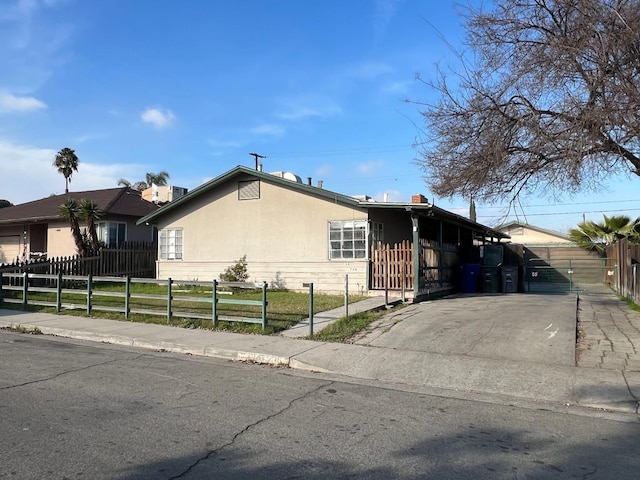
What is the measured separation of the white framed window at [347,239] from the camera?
1759 cm

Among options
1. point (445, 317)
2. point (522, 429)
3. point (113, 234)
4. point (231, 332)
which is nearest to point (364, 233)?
point (445, 317)

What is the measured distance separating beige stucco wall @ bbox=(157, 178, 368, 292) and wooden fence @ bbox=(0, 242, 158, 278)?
2727mm

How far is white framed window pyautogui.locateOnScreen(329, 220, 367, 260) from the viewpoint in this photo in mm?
17594

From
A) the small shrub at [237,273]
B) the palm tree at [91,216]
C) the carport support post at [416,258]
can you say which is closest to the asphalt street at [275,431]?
the carport support post at [416,258]

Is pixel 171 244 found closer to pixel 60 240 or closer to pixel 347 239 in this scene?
pixel 60 240

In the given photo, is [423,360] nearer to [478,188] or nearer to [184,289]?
[478,188]

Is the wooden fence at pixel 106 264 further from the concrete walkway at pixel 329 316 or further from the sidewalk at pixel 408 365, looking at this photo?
the concrete walkway at pixel 329 316

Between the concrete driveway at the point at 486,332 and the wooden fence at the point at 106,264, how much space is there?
560 inches

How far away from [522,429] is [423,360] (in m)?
3.15

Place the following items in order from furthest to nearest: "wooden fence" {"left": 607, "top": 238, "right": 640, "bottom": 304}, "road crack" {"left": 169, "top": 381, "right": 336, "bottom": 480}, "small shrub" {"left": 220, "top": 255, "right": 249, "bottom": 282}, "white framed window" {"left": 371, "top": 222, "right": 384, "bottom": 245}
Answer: "small shrub" {"left": 220, "top": 255, "right": 249, "bottom": 282}
"white framed window" {"left": 371, "top": 222, "right": 384, "bottom": 245}
"wooden fence" {"left": 607, "top": 238, "right": 640, "bottom": 304}
"road crack" {"left": 169, "top": 381, "right": 336, "bottom": 480}

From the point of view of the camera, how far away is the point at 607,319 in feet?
41.0

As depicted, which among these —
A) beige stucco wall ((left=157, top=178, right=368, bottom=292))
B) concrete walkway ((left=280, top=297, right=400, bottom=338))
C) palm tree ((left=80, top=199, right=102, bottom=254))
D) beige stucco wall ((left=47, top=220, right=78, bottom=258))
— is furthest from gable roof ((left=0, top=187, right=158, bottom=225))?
concrete walkway ((left=280, top=297, right=400, bottom=338))

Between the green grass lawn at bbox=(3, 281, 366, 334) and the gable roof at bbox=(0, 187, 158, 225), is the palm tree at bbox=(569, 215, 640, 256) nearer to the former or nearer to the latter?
the green grass lawn at bbox=(3, 281, 366, 334)

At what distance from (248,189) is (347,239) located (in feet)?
15.6
